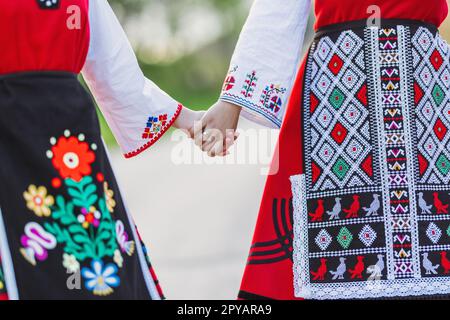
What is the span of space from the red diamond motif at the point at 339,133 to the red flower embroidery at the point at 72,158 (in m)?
0.72

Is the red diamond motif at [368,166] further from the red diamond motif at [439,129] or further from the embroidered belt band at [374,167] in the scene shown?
the red diamond motif at [439,129]

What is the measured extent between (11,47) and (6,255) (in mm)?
464

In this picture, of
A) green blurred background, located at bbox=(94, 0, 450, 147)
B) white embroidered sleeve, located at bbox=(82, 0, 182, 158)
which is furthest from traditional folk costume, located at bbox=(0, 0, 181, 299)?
green blurred background, located at bbox=(94, 0, 450, 147)

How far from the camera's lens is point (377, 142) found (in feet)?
8.78

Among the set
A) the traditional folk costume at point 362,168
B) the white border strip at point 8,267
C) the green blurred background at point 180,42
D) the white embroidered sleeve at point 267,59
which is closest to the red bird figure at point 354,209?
the traditional folk costume at point 362,168

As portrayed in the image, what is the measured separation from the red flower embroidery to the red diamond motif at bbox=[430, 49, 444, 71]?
99 cm

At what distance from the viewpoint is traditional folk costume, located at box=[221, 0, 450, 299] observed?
8.69 ft

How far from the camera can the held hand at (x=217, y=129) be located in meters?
2.84

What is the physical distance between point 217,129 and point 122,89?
0.34 metres

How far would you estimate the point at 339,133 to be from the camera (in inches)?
106

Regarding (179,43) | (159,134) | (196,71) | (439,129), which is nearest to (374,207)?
(439,129)

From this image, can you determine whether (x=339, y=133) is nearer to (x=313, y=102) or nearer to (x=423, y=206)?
(x=313, y=102)

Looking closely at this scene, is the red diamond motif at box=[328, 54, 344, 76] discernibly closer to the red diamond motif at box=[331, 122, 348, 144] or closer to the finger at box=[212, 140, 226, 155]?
the red diamond motif at box=[331, 122, 348, 144]
